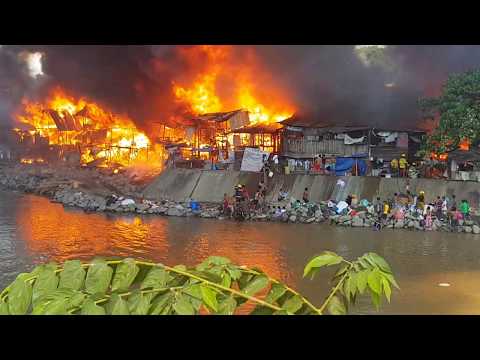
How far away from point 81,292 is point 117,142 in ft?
151

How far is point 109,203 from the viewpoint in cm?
2756

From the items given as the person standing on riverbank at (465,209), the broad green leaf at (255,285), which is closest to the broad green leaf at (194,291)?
the broad green leaf at (255,285)

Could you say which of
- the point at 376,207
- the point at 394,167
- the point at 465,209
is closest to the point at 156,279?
the point at 465,209

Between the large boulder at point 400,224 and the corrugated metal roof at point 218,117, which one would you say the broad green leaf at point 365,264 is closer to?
the large boulder at point 400,224

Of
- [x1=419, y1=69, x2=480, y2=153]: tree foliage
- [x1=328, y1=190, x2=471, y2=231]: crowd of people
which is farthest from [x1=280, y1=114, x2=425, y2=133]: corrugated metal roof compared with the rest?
[x1=328, y1=190, x2=471, y2=231]: crowd of people

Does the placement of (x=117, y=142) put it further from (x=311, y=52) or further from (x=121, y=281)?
(x=121, y=281)

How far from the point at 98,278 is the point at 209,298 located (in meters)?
0.37

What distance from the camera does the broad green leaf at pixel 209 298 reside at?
162 cm

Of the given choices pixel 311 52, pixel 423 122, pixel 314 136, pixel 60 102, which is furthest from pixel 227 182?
pixel 60 102

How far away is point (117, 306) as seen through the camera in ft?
4.96

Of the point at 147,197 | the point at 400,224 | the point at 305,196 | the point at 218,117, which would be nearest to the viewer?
the point at 400,224

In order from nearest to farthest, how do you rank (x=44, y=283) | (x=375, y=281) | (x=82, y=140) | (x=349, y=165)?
(x=44, y=283)
(x=375, y=281)
(x=349, y=165)
(x=82, y=140)

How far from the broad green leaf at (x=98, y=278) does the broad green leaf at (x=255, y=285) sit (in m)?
0.47

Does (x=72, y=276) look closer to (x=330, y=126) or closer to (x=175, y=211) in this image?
(x=175, y=211)
